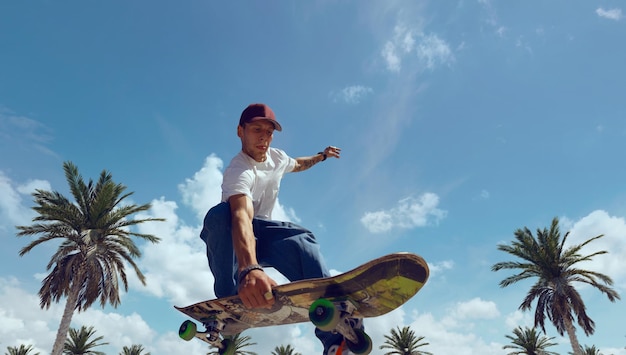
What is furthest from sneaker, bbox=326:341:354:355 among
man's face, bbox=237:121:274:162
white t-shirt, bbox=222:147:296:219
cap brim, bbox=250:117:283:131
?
cap brim, bbox=250:117:283:131

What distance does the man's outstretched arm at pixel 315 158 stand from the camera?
4.60m

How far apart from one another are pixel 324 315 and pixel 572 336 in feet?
91.5

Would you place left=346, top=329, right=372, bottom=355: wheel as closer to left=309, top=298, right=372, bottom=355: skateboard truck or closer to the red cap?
left=309, top=298, right=372, bottom=355: skateboard truck

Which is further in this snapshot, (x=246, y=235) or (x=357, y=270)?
(x=246, y=235)

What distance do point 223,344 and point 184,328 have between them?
1.54ft

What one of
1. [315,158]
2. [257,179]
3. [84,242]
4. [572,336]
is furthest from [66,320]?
[572,336]

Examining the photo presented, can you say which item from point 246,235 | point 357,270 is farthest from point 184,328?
point 357,270

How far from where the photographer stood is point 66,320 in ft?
60.9

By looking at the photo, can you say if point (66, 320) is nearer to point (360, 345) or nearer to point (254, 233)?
point (254, 233)

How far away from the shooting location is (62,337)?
1828 cm

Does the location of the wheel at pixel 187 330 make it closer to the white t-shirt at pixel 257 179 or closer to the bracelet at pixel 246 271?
the bracelet at pixel 246 271

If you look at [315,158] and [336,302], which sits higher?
[315,158]

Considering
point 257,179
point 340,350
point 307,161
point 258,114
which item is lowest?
point 340,350

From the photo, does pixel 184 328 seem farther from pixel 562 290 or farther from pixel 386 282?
pixel 562 290
